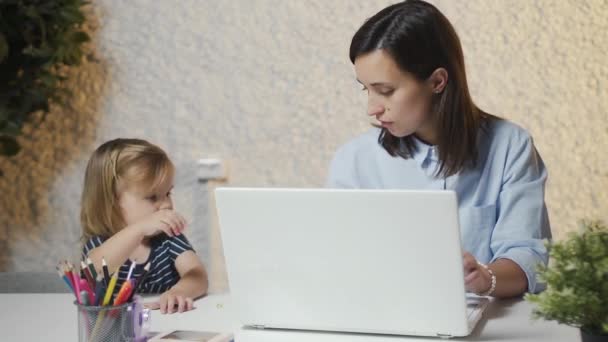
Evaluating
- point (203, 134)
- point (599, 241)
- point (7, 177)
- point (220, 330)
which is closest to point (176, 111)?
point (203, 134)

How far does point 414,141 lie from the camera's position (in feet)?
6.19

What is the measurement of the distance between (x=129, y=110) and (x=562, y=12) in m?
1.56

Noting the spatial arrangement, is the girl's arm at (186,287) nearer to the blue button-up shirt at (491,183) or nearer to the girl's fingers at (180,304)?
the girl's fingers at (180,304)

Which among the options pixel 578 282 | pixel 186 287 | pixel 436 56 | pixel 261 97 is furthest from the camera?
pixel 261 97

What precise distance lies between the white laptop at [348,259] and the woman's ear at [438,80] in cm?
61

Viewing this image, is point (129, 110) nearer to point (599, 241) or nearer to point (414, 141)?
point (414, 141)

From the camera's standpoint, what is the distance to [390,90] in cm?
173

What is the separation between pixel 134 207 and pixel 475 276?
97cm

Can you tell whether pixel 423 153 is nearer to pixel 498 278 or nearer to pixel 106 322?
pixel 498 278

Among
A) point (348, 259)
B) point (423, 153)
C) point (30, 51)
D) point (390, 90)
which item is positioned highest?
point (30, 51)

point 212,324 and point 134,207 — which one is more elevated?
point 134,207

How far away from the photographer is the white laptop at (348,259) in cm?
118

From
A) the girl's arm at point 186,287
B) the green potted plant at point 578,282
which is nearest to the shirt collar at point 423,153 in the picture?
the girl's arm at point 186,287

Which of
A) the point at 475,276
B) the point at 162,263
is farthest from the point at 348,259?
the point at 162,263
